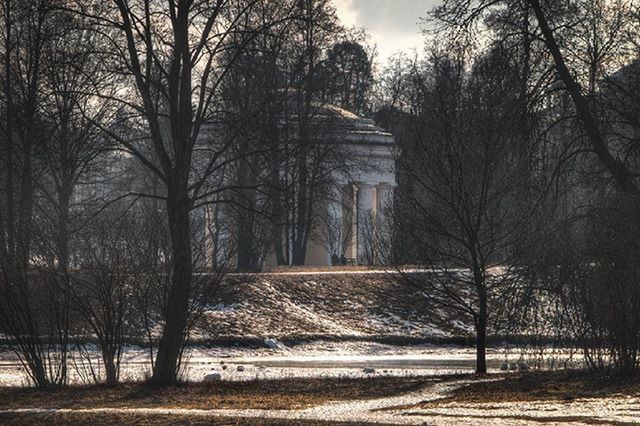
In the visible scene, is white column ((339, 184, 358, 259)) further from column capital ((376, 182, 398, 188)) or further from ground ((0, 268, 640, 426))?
ground ((0, 268, 640, 426))

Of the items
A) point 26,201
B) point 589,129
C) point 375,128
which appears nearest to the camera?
point 589,129

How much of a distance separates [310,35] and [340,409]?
94.5 ft

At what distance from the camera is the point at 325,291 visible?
4303 centimetres

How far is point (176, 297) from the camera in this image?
2222cm

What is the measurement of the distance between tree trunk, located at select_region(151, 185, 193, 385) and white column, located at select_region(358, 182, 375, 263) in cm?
2968

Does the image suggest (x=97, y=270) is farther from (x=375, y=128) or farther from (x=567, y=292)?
(x=375, y=128)

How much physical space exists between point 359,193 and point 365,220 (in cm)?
1001

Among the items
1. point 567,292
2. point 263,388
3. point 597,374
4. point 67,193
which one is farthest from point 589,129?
point 67,193

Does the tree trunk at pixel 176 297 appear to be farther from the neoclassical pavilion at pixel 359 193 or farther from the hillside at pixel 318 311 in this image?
the neoclassical pavilion at pixel 359 193

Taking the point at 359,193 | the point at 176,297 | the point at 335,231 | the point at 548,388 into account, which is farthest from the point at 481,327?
the point at 359,193

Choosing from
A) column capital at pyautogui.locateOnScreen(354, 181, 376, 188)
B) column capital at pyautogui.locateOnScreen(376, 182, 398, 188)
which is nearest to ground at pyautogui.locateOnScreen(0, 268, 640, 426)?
column capital at pyautogui.locateOnScreen(354, 181, 376, 188)

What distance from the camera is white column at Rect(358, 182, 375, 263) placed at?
→ 54281 millimetres

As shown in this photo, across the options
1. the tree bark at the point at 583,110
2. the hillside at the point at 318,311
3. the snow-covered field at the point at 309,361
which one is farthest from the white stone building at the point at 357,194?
the tree bark at the point at 583,110

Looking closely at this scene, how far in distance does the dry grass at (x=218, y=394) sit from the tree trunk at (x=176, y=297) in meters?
0.42
